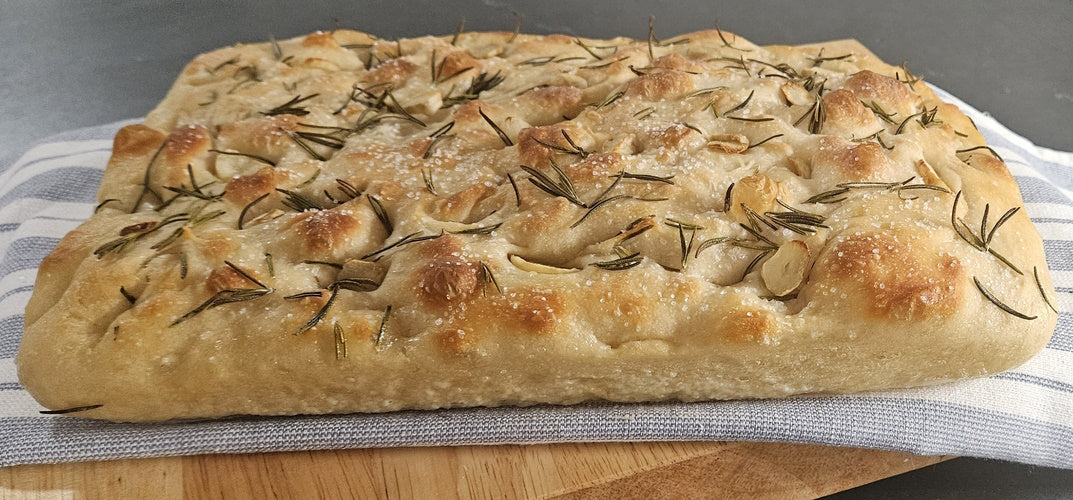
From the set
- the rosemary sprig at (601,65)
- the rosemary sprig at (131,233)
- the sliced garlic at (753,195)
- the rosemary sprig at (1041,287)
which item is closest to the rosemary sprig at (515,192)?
the sliced garlic at (753,195)

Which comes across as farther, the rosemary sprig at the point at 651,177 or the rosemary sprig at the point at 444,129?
the rosemary sprig at the point at 444,129

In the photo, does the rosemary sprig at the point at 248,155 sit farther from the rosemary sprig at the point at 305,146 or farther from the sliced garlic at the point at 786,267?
the sliced garlic at the point at 786,267

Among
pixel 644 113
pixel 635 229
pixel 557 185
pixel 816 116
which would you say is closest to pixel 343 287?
pixel 557 185

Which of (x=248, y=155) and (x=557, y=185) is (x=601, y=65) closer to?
(x=557, y=185)

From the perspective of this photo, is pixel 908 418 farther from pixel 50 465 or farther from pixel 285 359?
pixel 50 465

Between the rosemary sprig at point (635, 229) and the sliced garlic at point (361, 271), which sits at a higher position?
the rosemary sprig at point (635, 229)

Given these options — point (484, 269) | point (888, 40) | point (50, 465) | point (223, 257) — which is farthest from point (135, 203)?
point (888, 40)

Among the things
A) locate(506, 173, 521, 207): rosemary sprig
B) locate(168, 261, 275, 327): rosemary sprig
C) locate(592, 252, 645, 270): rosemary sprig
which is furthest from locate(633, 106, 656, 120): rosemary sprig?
locate(168, 261, 275, 327): rosemary sprig
